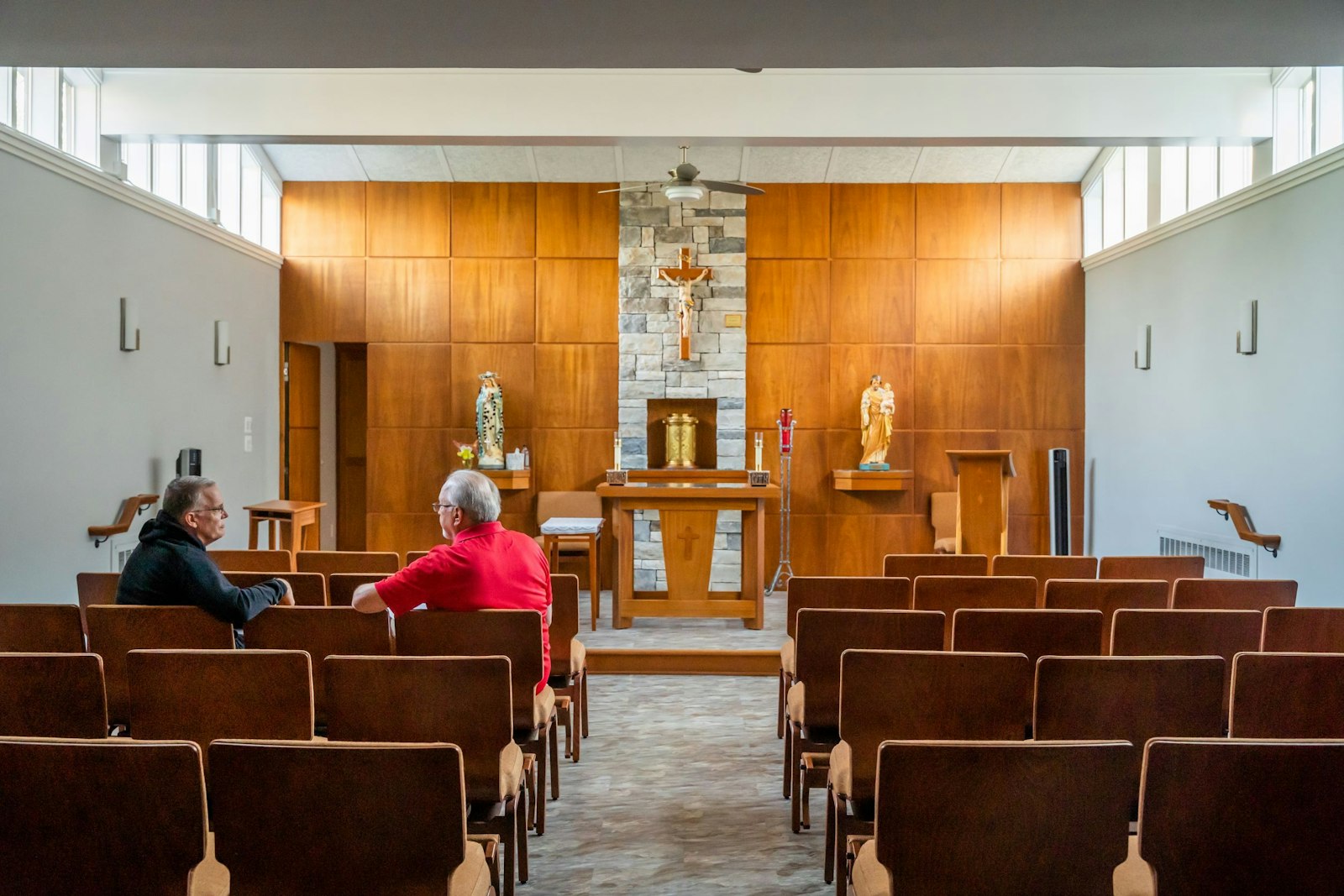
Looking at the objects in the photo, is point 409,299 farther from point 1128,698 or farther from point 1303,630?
point 1128,698

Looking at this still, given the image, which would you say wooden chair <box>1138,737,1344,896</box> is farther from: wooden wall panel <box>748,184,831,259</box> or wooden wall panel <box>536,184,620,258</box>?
wooden wall panel <box>536,184,620,258</box>

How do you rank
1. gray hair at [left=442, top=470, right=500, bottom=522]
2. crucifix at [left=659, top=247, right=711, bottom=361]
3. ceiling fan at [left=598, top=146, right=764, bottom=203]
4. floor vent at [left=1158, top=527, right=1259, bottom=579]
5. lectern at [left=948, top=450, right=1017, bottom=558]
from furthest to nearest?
crucifix at [left=659, top=247, right=711, bottom=361], ceiling fan at [left=598, top=146, right=764, bottom=203], lectern at [left=948, top=450, right=1017, bottom=558], floor vent at [left=1158, top=527, right=1259, bottom=579], gray hair at [left=442, top=470, right=500, bottom=522]

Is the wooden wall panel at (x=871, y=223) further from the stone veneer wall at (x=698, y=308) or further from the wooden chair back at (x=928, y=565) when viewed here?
the wooden chair back at (x=928, y=565)

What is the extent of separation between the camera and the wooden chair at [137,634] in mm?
3061

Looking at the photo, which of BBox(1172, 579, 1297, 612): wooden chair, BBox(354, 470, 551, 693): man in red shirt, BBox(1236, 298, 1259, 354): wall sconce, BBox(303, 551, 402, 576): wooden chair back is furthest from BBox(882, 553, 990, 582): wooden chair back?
BBox(1236, 298, 1259, 354): wall sconce

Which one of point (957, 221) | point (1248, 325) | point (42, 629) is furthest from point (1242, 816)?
point (957, 221)

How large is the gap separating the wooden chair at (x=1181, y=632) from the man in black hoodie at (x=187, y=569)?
269 cm

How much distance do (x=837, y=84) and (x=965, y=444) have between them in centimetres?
385

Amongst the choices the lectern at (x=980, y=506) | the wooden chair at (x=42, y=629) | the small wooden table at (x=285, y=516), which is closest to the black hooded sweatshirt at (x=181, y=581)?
the wooden chair at (x=42, y=629)

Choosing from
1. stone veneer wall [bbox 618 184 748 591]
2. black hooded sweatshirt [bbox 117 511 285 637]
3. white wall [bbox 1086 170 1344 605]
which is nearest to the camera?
black hooded sweatshirt [bbox 117 511 285 637]

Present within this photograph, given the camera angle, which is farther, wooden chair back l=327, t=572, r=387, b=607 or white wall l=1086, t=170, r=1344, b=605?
white wall l=1086, t=170, r=1344, b=605

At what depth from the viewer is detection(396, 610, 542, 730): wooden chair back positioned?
3.02m

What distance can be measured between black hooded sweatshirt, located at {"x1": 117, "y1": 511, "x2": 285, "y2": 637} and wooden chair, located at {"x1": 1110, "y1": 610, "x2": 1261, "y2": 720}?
268cm

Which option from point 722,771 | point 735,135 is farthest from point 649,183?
point 722,771
